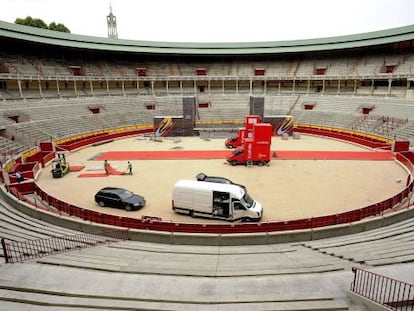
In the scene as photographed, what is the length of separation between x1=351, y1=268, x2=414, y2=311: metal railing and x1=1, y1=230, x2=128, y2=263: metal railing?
32.5 feet

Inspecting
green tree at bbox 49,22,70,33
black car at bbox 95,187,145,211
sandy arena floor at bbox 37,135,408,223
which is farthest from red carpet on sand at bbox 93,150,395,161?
green tree at bbox 49,22,70,33

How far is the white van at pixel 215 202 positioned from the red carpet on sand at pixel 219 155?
1380 cm

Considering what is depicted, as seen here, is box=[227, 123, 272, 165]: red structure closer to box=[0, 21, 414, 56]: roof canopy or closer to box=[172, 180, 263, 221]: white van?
box=[172, 180, 263, 221]: white van

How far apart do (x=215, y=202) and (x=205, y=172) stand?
9441 millimetres

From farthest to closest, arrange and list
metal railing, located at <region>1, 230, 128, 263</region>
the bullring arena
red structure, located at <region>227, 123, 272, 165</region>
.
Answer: red structure, located at <region>227, 123, 272, 165</region> → metal railing, located at <region>1, 230, 128, 263</region> → the bullring arena

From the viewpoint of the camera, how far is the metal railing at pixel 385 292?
6824mm

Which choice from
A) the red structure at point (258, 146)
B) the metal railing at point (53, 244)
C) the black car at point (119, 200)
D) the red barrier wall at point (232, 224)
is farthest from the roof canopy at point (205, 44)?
the metal railing at point (53, 244)

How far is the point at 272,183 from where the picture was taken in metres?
21.5

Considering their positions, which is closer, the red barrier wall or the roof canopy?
the red barrier wall

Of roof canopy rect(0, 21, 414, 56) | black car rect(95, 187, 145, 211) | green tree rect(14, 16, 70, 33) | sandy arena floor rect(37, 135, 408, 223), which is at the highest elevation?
green tree rect(14, 16, 70, 33)

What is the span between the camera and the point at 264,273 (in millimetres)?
9117

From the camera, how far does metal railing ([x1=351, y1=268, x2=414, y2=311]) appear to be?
6.82 m

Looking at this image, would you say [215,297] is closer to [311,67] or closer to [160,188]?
[160,188]

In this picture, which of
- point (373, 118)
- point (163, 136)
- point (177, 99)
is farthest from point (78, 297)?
point (177, 99)
